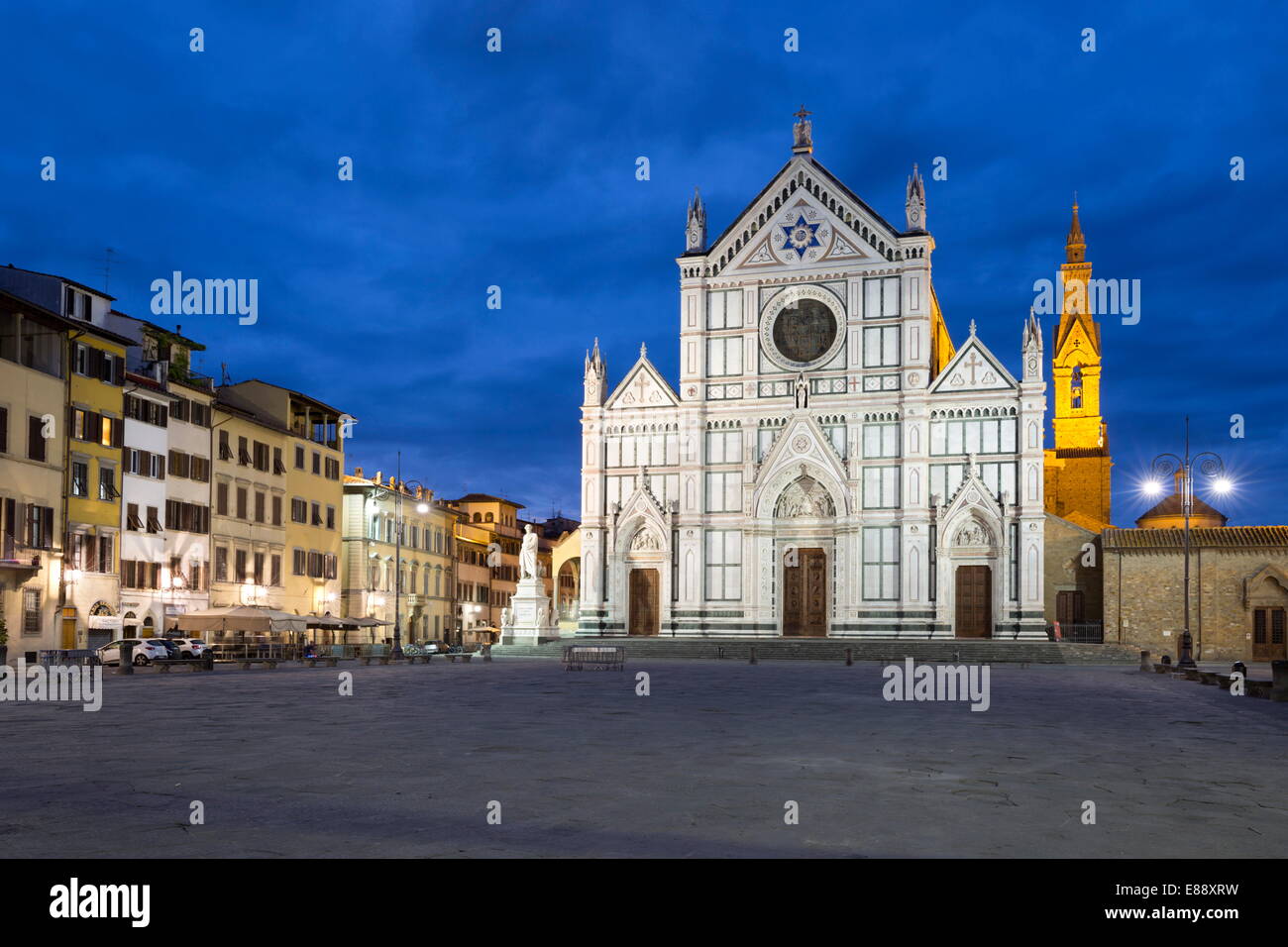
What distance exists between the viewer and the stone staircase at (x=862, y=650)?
4616 centimetres

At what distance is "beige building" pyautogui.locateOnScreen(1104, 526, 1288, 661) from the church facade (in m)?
→ 3.82

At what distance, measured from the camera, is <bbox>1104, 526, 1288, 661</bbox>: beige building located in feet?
161

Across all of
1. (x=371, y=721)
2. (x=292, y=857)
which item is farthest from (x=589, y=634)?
(x=292, y=857)

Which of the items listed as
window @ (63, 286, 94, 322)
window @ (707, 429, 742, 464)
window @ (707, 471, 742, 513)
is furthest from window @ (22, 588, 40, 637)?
window @ (707, 429, 742, 464)

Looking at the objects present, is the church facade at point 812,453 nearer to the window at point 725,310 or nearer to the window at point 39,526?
the window at point 725,310

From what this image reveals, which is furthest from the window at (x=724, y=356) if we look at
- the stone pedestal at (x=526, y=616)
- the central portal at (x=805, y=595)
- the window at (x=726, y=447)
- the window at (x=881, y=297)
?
the stone pedestal at (x=526, y=616)

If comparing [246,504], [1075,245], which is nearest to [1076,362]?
[1075,245]

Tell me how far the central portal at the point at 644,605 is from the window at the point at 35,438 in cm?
2594

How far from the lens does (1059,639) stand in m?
49.8

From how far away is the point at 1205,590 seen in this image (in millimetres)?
49938

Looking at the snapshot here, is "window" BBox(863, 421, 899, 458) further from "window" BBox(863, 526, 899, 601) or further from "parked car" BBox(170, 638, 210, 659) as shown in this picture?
"parked car" BBox(170, 638, 210, 659)

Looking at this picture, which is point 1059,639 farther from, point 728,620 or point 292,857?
point 292,857
